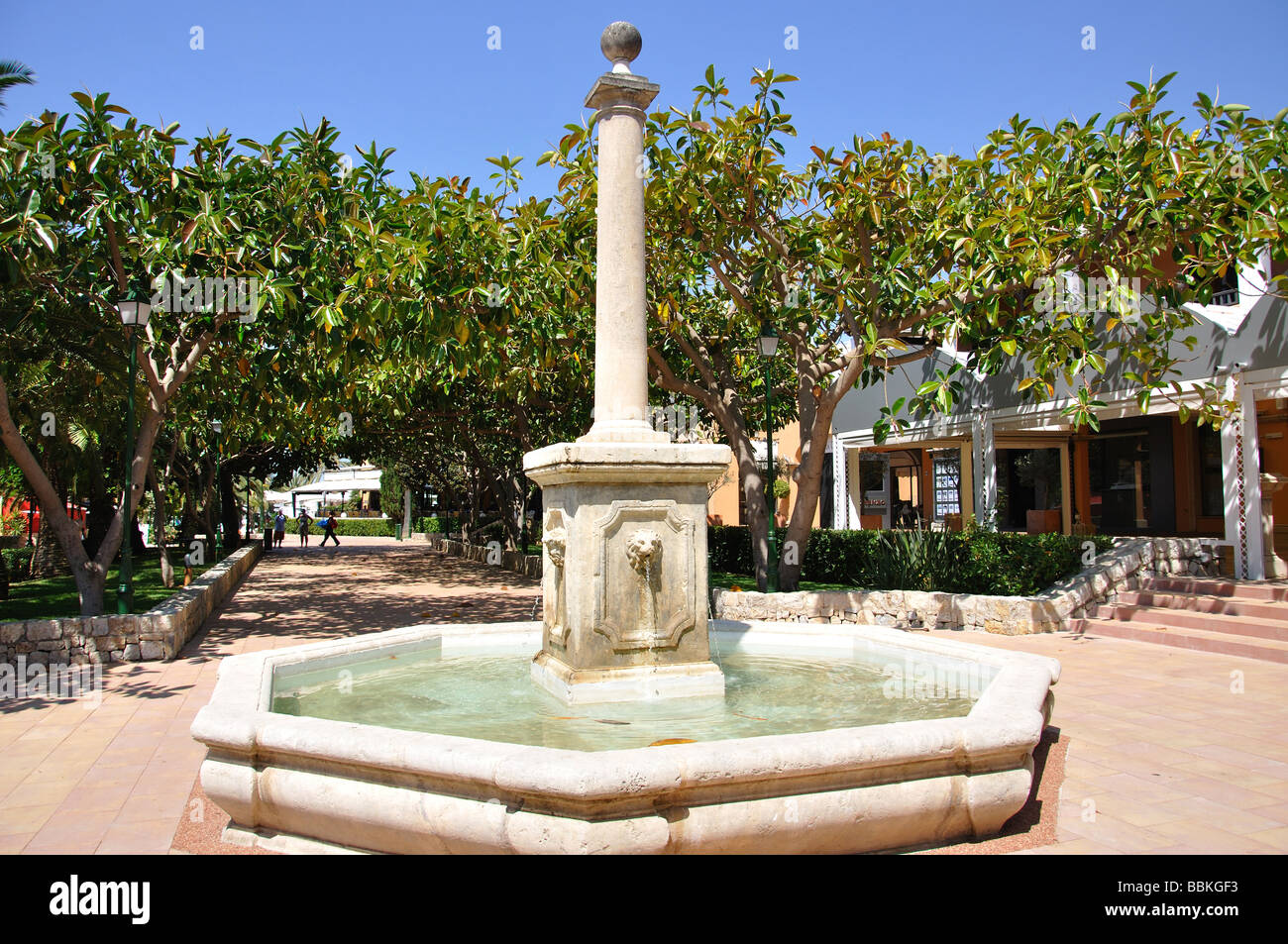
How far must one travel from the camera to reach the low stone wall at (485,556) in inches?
848

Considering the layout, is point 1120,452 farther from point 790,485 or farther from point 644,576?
point 644,576

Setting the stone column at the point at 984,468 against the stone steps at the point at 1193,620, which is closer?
the stone steps at the point at 1193,620

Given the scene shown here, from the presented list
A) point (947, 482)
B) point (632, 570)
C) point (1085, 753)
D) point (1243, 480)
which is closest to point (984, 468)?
point (1243, 480)

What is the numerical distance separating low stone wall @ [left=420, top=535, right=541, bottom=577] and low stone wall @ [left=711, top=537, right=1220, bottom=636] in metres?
8.92

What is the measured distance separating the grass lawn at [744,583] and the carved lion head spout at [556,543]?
849 cm

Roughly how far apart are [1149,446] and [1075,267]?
992cm

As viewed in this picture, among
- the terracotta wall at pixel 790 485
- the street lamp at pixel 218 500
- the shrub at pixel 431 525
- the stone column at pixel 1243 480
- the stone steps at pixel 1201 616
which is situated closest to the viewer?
the stone steps at pixel 1201 616

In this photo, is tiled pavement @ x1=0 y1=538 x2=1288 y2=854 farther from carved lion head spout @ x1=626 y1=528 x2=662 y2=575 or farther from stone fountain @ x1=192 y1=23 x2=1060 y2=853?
carved lion head spout @ x1=626 y1=528 x2=662 y2=575

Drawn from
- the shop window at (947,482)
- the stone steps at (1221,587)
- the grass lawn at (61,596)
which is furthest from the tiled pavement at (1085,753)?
the shop window at (947,482)

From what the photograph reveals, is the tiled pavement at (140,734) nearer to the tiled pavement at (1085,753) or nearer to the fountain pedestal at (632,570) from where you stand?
the tiled pavement at (1085,753)

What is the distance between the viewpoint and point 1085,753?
589 cm

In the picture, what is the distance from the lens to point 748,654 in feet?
24.4

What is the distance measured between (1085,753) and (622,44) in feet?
18.4

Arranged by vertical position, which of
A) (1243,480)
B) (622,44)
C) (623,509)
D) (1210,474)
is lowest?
(623,509)
